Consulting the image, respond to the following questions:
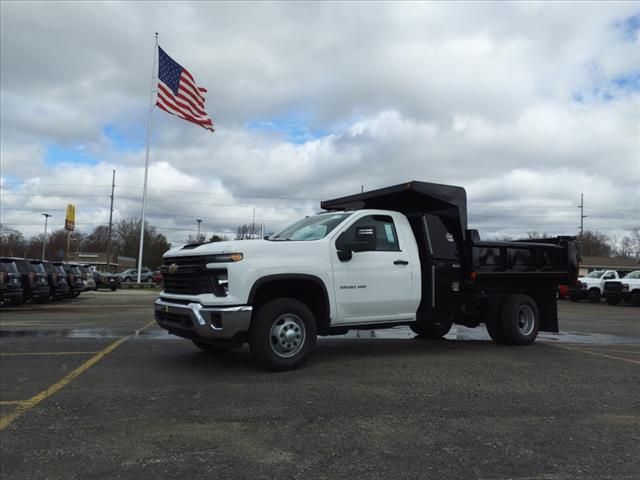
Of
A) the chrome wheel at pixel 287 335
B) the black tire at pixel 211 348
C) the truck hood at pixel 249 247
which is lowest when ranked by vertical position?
the black tire at pixel 211 348

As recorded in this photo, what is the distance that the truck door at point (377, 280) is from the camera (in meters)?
6.71

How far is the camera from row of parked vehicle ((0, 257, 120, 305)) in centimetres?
1598

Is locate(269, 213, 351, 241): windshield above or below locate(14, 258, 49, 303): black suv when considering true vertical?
above

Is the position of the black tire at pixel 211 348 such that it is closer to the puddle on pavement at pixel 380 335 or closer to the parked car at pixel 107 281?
the puddle on pavement at pixel 380 335

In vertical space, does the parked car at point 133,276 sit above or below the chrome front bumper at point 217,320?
below

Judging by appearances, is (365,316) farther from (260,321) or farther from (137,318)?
(137,318)

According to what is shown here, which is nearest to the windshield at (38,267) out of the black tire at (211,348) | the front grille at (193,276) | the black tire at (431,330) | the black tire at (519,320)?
the black tire at (211,348)

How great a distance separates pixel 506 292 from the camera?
8.84 metres

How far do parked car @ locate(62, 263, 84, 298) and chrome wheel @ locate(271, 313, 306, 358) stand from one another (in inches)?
703

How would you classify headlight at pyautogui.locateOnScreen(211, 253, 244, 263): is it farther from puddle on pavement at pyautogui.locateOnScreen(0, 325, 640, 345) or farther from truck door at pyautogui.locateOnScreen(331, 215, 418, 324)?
puddle on pavement at pyautogui.locateOnScreen(0, 325, 640, 345)

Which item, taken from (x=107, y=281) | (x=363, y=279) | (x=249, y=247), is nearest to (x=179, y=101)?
(x=107, y=281)

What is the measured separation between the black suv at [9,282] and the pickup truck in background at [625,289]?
2546 cm

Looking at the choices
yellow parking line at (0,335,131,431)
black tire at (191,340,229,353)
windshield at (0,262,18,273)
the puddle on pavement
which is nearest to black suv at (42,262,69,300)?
windshield at (0,262,18,273)

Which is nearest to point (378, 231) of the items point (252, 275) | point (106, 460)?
point (252, 275)
